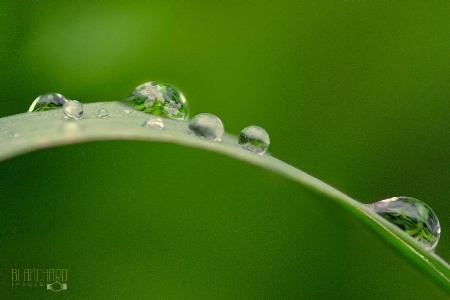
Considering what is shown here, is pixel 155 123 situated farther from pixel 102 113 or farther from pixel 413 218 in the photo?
pixel 413 218

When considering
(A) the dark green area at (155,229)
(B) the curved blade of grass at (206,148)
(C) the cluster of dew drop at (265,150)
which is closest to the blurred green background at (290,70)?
(A) the dark green area at (155,229)

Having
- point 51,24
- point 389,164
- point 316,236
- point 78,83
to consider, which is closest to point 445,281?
point 316,236

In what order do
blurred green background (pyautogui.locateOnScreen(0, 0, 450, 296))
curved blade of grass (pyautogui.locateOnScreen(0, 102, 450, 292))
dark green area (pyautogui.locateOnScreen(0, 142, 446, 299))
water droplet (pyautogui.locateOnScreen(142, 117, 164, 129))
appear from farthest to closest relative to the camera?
1. blurred green background (pyautogui.locateOnScreen(0, 0, 450, 296))
2. dark green area (pyautogui.locateOnScreen(0, 142, 446, 299))
3. water droplet (pyautogui.locateOnScreen(142, 117, 164, 129))
4. curved blade of grass (pyautogui.locateOnScreen(0, 102, 450, 292))

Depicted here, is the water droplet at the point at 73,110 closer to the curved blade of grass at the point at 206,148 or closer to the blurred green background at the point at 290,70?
the curved blade of grass at the point at 206,148

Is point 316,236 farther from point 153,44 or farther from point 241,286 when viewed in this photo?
point 153,44

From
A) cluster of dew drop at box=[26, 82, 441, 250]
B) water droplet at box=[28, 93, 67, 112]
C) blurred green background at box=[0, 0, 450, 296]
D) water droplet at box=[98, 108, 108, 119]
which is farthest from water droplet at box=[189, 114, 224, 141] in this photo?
blurred green background at box=[0, 0, 450, 296]

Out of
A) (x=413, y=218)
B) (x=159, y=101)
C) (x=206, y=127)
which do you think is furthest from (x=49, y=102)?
(x=413, y=218)

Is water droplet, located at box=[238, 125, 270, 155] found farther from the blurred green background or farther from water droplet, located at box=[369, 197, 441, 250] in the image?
the blurred green background
